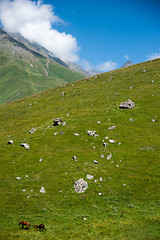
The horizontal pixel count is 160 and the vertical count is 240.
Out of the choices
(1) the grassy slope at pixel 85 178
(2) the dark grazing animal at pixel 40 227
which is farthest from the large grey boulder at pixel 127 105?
(2) the dark grazing animal at pixel 40 227

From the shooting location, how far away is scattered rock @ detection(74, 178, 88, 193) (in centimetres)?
2619

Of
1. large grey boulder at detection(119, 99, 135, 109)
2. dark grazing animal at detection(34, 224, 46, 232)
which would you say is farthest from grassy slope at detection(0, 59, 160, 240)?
large grey boulder at detection(119, 99, 135, 109)

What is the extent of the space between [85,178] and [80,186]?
6.62 ft

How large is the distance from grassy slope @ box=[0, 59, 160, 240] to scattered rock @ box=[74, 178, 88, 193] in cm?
70

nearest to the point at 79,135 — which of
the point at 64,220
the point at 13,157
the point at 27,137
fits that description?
the point at 27,137

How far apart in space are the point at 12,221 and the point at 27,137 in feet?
73.8

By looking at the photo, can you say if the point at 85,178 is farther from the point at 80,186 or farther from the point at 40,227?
the point at 40,227

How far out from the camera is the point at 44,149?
36.4m

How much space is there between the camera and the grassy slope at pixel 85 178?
66.5ft

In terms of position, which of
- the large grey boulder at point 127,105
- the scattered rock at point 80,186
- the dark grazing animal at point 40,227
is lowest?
the dark grazing animal at point 40,227

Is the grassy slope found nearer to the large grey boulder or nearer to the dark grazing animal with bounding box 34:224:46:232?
the dark grazing animal with bounding box 34:224:46:232

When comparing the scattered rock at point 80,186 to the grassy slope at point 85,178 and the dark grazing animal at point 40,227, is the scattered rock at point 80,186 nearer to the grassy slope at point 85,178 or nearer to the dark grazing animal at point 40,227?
the grassy slope at point 85,178

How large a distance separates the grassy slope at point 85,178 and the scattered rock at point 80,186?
697 millimetres

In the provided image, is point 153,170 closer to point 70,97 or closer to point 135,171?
point 135,171
